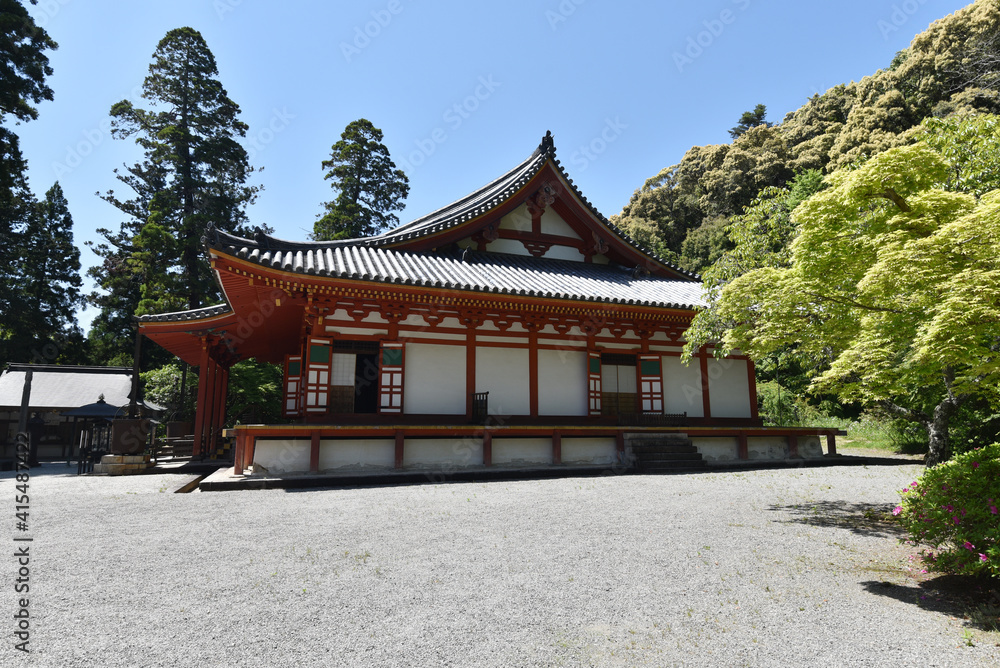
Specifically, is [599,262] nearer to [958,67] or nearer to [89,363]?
[958,67]

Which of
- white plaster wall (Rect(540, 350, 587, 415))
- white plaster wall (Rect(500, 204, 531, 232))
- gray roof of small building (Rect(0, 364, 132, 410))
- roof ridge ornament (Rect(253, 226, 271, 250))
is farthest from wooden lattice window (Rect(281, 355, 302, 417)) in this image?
gray roof of small building (Rect(0, 364, 132, 410))

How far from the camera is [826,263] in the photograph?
5.54 m

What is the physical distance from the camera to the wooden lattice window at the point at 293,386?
46.3 ft

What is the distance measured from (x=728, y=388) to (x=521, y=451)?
6780 millimetres

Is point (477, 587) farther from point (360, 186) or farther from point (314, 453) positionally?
point (360, 186)

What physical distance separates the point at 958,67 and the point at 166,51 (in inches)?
1776

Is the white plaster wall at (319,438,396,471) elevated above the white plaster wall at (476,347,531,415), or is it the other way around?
the white plaster wall at (476,347,531,415)

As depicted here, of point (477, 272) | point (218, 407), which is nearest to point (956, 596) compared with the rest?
point (477, 272)

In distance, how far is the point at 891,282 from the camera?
4.64 m

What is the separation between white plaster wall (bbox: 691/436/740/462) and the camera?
1320 centimetres

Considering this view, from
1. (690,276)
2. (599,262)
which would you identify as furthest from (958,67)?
(599,262)

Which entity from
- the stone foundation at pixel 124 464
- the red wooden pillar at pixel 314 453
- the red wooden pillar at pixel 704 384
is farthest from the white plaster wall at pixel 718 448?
the stone foundation at pixel 124 464

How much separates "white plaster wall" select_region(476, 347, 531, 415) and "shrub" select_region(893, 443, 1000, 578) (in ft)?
28.2

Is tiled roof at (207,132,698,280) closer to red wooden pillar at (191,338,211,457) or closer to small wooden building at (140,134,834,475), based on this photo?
small wooden building at (140,134,834,475)
